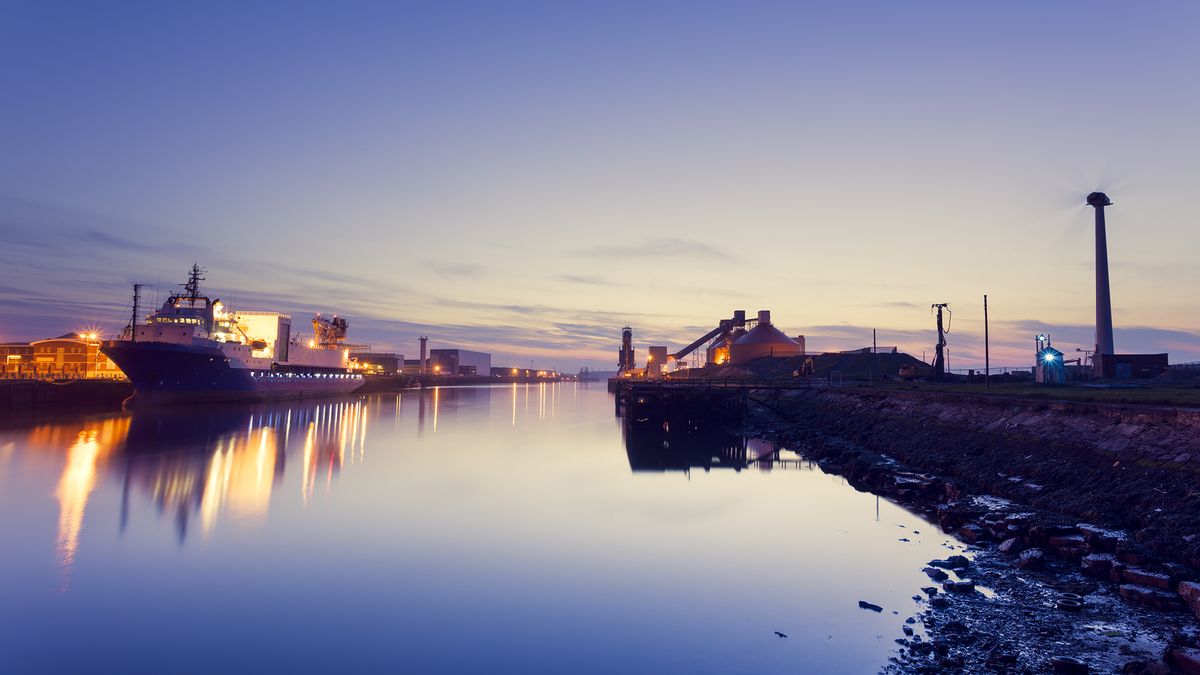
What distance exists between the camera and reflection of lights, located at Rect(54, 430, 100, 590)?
54.9ft

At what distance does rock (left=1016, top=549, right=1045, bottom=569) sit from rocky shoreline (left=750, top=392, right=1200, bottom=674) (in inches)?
1.2

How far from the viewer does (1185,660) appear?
27.5 ft

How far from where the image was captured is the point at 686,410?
183 ft

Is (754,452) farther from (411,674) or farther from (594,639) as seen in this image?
(411,674)

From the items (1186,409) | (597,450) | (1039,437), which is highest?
(1186,409)

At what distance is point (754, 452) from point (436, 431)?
29446 mm

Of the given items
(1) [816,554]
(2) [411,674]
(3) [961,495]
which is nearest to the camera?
(2) [411,674]

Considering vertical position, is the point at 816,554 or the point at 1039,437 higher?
the point at 1039,437

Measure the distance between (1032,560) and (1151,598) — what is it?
101 inches

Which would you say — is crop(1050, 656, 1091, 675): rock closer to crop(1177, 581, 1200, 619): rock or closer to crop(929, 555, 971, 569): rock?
crop(1177, 581, 1200, 619): rock

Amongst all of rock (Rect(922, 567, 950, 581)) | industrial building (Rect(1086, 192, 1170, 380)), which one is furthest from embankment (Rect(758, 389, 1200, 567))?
industrial building (Rect(1086, 192, 1170, 380))

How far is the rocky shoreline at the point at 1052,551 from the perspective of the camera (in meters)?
9.55

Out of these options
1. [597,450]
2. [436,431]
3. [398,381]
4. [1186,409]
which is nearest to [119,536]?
[597,450]

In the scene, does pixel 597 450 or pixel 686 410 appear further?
pixel 686 410
